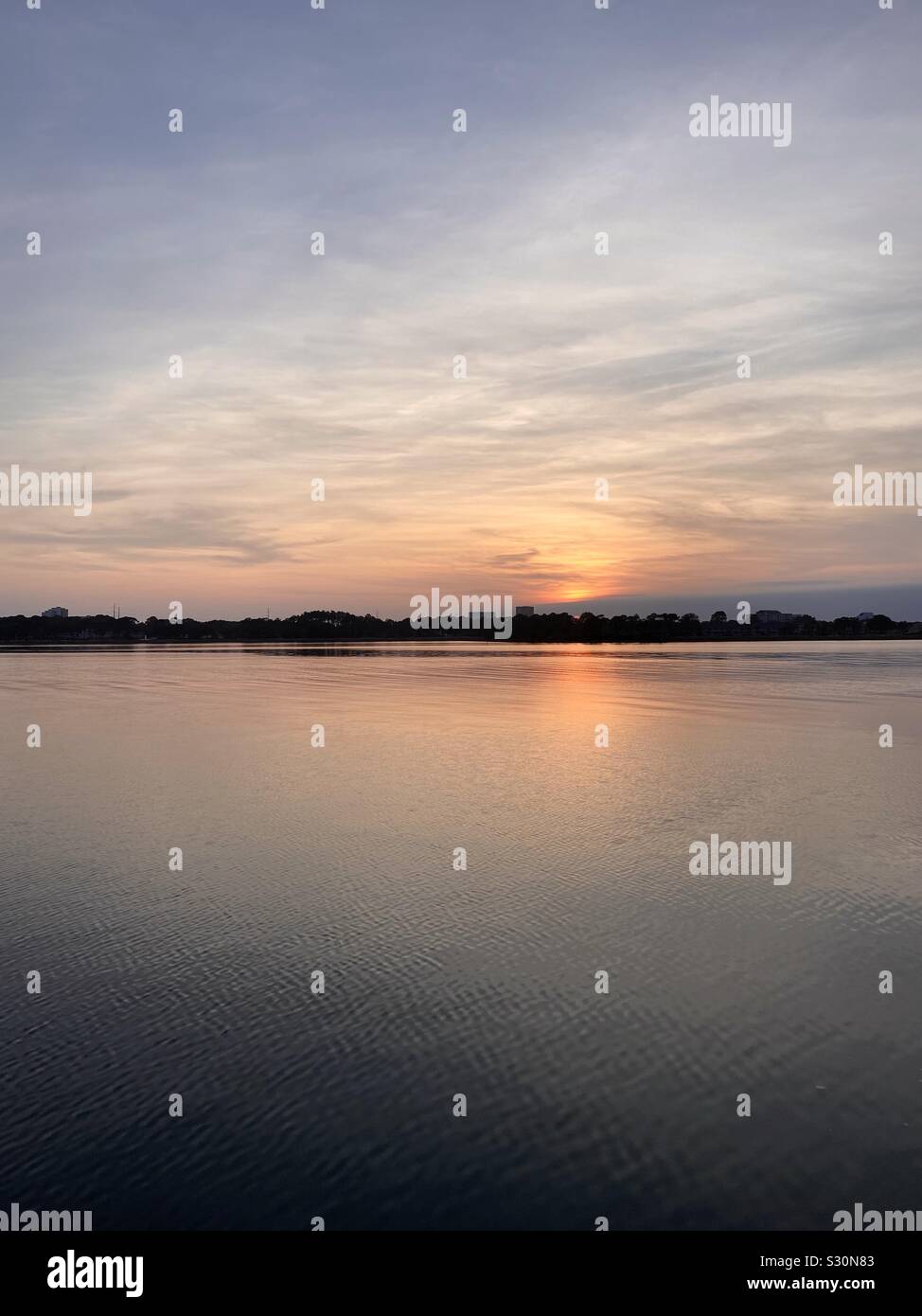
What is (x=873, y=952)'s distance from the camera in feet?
46.3

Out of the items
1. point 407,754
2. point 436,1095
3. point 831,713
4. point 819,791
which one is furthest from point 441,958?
point 831,713

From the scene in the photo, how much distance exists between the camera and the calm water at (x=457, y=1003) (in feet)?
28.2

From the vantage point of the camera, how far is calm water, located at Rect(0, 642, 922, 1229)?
8.59 meters

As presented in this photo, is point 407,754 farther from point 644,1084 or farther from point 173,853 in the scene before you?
point 644,1084

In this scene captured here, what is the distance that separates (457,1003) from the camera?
12.2m

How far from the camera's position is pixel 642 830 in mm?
22172

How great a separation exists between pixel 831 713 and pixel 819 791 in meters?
23.3

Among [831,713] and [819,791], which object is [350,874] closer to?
[819,791]
